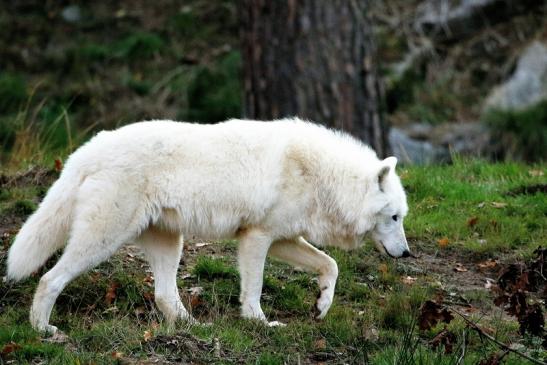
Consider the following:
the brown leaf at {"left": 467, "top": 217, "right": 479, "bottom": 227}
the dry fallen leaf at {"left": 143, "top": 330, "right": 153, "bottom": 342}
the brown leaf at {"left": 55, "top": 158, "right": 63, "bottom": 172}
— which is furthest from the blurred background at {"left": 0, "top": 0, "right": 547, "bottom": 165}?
the dry fallen leaf at {"left": 143, "top": 330, "right": 153, "bottom": 342}

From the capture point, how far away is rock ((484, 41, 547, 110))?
13703mm

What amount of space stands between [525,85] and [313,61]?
14.9 ft

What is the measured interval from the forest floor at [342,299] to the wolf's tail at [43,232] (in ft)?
1.29

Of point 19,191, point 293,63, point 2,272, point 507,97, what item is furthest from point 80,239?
point 507,97

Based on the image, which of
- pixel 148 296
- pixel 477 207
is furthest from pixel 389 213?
pixel 477 207

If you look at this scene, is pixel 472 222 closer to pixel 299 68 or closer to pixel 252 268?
pixel 252 268

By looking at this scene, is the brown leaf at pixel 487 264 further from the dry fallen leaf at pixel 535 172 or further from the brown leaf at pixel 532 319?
the brown leaf at pixel 532 319

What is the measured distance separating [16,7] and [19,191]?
8.47 meters

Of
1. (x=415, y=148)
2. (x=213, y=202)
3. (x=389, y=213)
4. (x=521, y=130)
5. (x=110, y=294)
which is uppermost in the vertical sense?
(x=213, y=202)

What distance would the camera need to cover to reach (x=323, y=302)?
21.9 feet

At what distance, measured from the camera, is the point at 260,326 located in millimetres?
6426

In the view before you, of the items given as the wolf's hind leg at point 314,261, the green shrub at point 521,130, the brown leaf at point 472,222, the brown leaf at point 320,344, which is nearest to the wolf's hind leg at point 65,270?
the wolf's hind leg at point 314,261

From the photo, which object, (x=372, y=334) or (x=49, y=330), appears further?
(x=372, y=334)

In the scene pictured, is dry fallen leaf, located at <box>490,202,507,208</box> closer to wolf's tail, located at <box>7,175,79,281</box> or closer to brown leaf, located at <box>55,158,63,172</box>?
brown leaf, located at <box>55,158,63,172</box>
